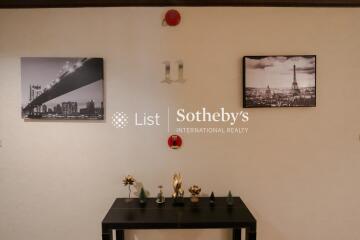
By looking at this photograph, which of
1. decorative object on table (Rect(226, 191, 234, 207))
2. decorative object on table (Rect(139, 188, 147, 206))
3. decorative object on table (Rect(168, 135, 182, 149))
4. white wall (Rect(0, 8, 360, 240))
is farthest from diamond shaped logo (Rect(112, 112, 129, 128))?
decorative object on table (Rect(226, 191, 234, 207))

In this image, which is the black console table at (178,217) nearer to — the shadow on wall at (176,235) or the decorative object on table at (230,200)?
the decorative object on table at (230,200)

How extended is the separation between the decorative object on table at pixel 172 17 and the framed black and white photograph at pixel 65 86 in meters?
0.65

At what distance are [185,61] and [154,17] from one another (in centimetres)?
46

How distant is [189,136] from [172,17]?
1.01 meters

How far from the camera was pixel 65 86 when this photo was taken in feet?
6.95

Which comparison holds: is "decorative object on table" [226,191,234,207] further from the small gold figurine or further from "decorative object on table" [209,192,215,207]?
the small gold figurine

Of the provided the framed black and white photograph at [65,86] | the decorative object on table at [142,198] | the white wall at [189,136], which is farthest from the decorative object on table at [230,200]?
the framed black and white photograph at [65,86]

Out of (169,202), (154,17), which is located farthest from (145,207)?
(154,17)

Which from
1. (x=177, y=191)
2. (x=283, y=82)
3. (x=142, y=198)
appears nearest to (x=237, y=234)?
(x=177, y=191)

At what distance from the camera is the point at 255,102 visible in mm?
2115

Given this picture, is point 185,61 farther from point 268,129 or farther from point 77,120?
point 77,120

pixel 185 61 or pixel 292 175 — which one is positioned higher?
pixel 185 61

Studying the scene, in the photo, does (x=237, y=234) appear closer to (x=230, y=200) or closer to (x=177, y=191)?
(x=230, y=200)

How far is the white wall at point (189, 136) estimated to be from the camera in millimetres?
2141
